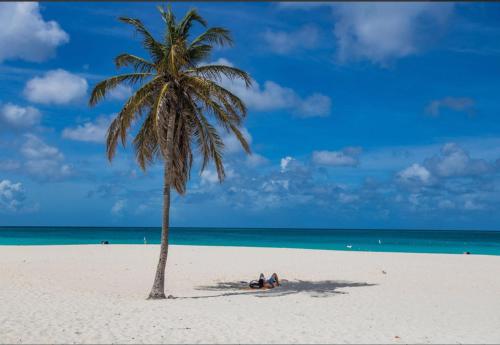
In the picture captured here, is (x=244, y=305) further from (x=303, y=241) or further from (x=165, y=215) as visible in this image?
(x=303, y=241)

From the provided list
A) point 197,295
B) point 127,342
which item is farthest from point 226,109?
point 127,342

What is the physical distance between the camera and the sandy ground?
959 cm

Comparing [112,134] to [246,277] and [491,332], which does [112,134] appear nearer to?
[246,277]

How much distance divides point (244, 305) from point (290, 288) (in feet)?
14.4

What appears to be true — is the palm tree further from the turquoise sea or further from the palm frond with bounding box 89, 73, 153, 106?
the turquoise sea

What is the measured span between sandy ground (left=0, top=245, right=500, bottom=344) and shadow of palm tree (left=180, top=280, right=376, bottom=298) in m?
0.04

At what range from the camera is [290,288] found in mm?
17281

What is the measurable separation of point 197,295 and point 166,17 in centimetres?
914

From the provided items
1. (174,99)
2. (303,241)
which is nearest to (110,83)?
(174,99)

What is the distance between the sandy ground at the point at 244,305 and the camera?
9594 millimetres

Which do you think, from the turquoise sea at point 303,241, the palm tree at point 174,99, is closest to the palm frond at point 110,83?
the palm tree at point 174,99

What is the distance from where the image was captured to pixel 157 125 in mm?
13172

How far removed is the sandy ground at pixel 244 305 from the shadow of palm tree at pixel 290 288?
1.5 inches

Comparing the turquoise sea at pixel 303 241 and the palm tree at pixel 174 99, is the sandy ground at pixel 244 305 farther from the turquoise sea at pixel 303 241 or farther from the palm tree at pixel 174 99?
the turquoise sea at pixel 303 241
